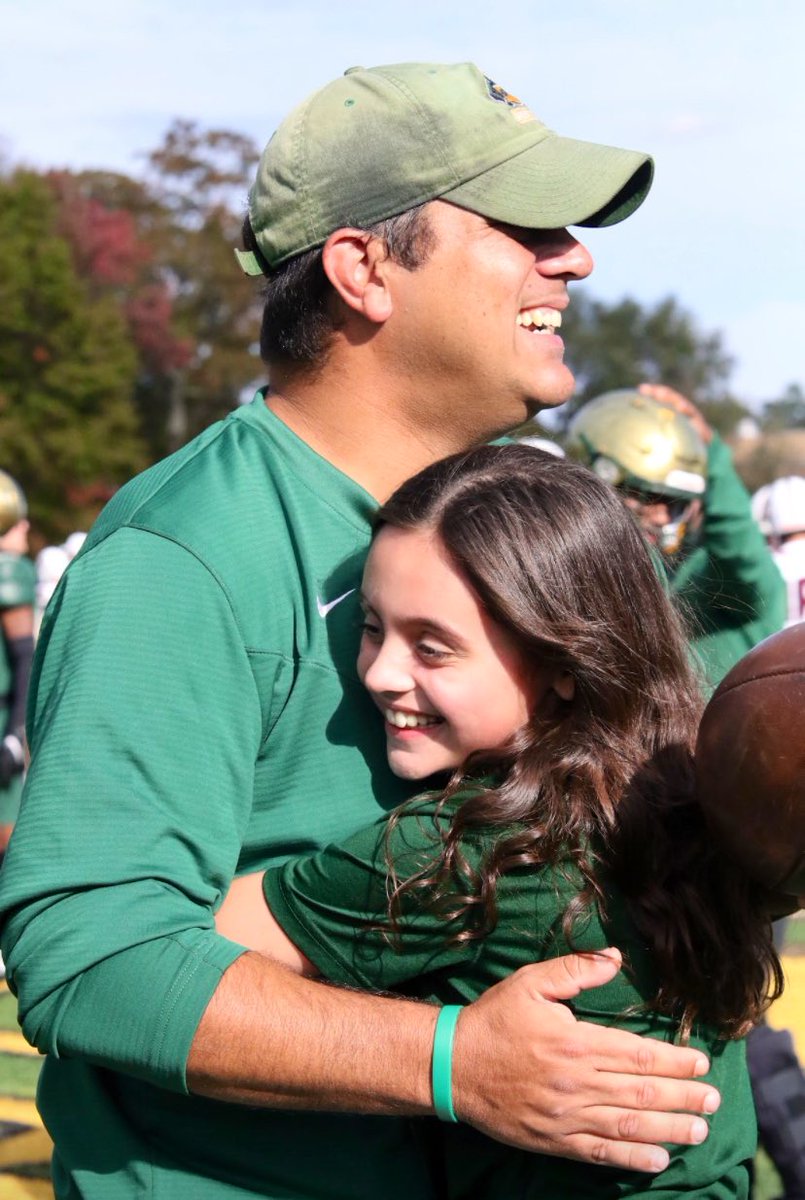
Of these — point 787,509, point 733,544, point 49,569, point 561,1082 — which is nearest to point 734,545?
point 733,544

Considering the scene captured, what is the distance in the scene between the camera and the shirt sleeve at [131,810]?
204 centimetres

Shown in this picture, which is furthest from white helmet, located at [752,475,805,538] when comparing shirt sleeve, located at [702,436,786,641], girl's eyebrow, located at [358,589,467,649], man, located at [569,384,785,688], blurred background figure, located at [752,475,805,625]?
girl's eyebrow, located at [358,589,467,649]

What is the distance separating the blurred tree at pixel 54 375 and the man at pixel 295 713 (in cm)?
3637

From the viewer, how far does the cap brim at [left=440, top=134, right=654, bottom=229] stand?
2656 millimetres

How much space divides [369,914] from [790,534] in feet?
21.4

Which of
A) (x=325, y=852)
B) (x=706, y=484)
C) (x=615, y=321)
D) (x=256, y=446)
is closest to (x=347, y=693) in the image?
(x=325, y=852)

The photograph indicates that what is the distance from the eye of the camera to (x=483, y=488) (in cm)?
244

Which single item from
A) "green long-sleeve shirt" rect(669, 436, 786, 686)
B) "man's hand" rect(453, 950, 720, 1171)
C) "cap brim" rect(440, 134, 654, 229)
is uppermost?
"cap brim" rect(440, 134, 654, 229)

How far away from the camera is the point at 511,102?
278cm

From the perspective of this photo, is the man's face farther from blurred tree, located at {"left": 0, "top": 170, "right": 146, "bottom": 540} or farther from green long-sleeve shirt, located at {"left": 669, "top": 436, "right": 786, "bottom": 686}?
blurred tree, located at {"left": 0, "top": 170, "right": 146, "bottom": 540}

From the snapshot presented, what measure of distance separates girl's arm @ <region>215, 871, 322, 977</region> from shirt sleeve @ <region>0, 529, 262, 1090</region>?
0.06 metres

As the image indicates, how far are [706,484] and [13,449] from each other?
34047mm

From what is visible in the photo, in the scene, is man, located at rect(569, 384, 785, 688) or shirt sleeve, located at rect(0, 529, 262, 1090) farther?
man, located at rect(569, 384, 785, 688)

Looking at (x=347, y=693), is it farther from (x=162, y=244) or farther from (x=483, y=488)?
(x=162, y=244)
